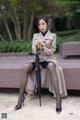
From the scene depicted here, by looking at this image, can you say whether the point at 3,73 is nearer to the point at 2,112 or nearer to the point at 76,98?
the point at 2,112

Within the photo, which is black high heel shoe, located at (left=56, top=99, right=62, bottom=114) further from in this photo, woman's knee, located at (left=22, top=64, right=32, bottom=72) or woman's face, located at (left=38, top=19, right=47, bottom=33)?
woman's face, located at (left=38, top=19, right=47, bottom=33)

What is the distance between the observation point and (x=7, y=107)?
5.26m

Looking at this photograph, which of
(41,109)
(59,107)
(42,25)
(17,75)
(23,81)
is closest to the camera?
(59,107)

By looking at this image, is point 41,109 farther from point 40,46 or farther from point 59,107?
point 40,46

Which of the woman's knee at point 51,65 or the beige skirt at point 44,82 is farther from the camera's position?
the beige skirt at point 44,82

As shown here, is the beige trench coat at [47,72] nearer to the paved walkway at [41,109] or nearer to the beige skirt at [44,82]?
the beige skirt at [44,82]

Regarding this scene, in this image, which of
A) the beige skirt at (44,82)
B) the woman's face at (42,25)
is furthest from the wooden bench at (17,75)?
the woman's face at (42,25)

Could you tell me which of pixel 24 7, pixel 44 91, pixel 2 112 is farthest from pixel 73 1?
pixel 2 112

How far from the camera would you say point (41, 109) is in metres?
5.05

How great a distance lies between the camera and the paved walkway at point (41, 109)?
187 inches

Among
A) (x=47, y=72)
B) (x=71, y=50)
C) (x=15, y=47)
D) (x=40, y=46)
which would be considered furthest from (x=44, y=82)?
(x=15, y=47)

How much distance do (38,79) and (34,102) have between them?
424mm

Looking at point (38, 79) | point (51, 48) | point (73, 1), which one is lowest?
point (38, 79)

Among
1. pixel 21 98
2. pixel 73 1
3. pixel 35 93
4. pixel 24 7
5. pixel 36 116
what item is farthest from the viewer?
pixel 73 1
